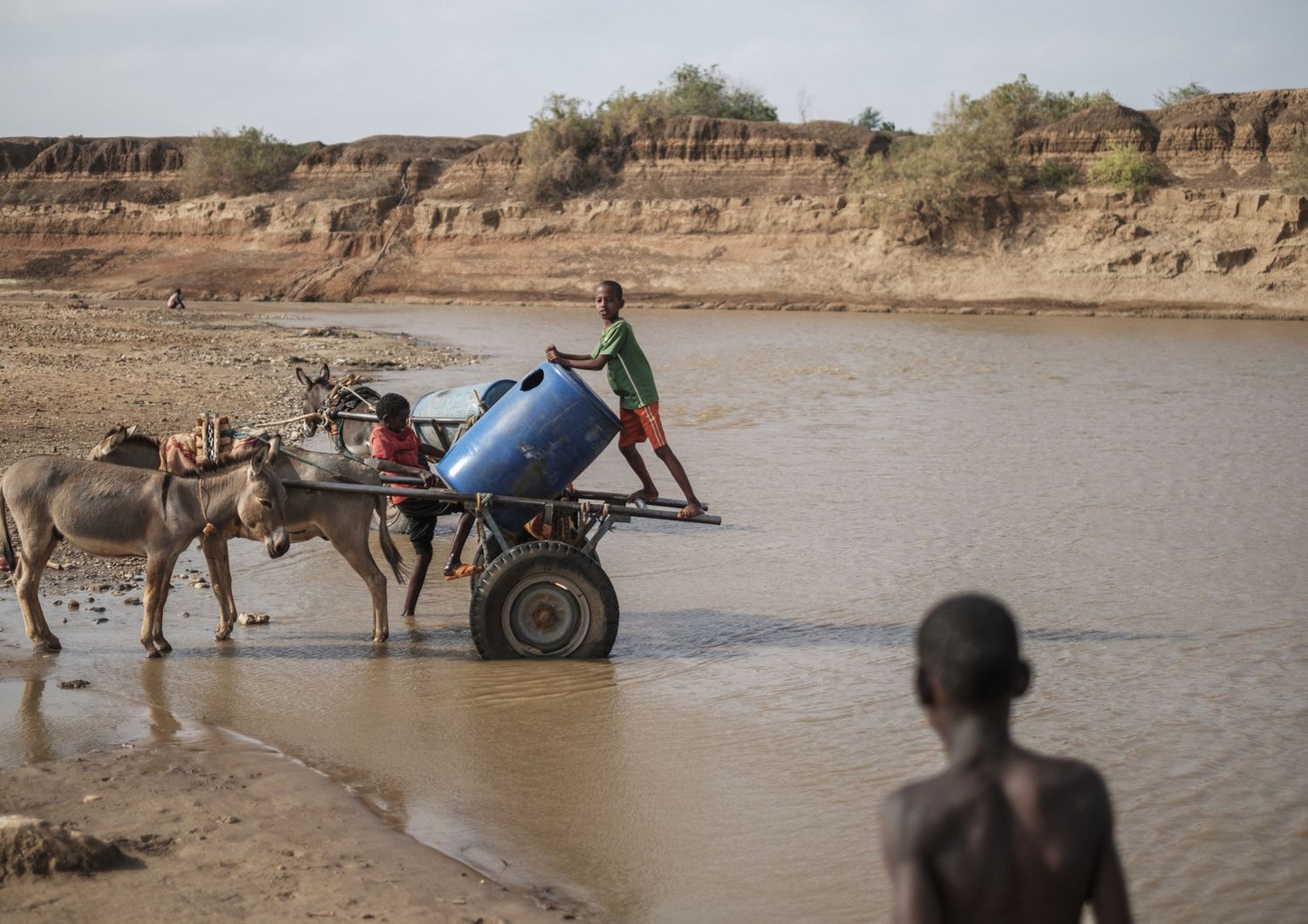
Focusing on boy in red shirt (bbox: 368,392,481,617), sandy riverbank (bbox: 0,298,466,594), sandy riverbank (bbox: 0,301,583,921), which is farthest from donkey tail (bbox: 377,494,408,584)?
sandy riverbank (bbox: 0,298,466,594)

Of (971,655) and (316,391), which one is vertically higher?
(971,655)

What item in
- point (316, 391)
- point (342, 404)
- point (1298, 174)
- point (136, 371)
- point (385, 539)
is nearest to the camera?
point (385, 539)

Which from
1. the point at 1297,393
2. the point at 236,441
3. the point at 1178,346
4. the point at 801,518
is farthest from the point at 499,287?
the point at 236,441

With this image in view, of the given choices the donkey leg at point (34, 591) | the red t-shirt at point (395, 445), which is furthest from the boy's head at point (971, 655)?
the red t-shirt at point (395, 445)

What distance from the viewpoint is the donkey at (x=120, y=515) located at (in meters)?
7.36

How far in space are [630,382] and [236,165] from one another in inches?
2714

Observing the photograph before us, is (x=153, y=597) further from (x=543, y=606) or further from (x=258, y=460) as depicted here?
(x=543, y=606)

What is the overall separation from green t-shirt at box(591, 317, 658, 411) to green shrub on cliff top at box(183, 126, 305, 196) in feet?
221

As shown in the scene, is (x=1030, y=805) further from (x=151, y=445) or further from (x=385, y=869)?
(x=151, y=445)

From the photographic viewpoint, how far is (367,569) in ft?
26.0

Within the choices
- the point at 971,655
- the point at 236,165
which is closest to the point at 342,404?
the point at 971,655

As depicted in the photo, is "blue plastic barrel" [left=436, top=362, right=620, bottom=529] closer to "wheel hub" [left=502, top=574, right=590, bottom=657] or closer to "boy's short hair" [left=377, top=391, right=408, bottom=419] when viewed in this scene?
"wheel hub" [left=502, top=574, right=590, bottom=657]

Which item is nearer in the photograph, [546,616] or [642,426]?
[546,616]

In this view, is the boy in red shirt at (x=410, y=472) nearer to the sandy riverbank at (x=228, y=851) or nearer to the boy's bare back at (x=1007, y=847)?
the sandy riverbank at (x=228, y=851)
